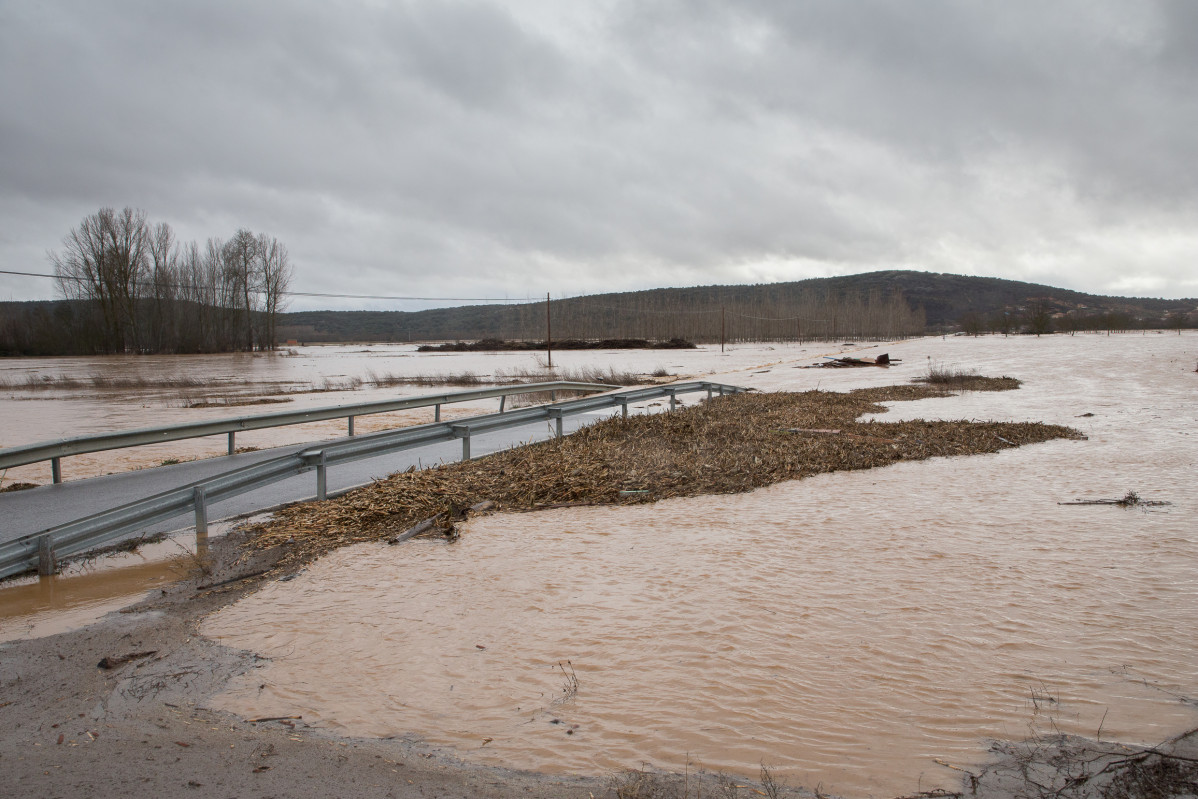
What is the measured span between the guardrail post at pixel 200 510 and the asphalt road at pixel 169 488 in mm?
929

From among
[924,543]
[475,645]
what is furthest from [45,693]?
[924,543]

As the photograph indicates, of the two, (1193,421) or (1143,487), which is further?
(1193,421)

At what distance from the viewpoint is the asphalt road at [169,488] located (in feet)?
23.5

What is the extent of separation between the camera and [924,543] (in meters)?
6.17

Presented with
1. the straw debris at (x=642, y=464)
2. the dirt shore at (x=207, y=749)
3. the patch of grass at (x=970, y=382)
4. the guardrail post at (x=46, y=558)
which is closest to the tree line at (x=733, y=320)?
the patch of grass at (x=970, y=382)

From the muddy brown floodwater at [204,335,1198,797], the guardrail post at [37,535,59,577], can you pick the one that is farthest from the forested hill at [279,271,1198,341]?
the guardrail post at [37,535,59,577]

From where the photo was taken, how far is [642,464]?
923cm

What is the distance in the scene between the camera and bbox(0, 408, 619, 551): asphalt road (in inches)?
283

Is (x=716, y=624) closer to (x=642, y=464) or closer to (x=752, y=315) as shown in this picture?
(x=642, y=464)

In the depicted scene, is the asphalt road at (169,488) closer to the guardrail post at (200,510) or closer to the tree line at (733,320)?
the guardrail post at (200,510)

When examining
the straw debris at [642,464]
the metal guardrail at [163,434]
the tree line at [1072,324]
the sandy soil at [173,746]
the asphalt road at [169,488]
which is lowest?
the sandy soil at [173,746]

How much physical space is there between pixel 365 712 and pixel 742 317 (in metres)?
93.8

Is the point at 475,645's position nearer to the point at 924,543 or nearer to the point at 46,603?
the point at 46,603

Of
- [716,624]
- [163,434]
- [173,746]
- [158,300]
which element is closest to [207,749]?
[173,746]
